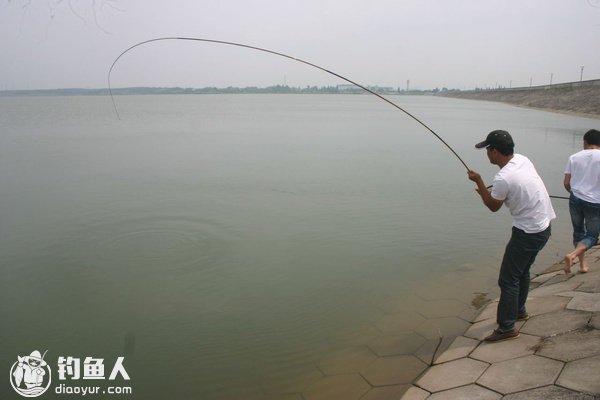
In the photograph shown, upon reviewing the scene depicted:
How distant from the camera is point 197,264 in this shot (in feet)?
21.4

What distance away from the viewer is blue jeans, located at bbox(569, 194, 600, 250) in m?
4.66

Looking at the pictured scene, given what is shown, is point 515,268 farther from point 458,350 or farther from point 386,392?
point 386,392

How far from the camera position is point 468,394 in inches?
122

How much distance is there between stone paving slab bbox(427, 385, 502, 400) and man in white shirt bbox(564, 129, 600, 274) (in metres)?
2.12

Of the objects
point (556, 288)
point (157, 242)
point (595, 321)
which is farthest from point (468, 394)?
point (157, 242)

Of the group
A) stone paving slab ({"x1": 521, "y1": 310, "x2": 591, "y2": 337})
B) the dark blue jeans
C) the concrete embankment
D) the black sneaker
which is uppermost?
the concrete embankment

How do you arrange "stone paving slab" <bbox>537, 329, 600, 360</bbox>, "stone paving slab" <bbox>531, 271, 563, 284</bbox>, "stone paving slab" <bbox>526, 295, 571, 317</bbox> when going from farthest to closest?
"stone paving slab" <bbox>531, 271, 563, 284</bbox>, "stone paving slab" <bbox>526, 295, 571, 317</bbox>, "stone paving slab" <bbox>537, 329, 600, 360</bbox>

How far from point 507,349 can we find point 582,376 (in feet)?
2.32

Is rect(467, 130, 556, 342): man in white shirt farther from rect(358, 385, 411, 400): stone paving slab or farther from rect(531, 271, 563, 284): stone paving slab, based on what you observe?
rect(531, 271, 563, 284): stone paving slab

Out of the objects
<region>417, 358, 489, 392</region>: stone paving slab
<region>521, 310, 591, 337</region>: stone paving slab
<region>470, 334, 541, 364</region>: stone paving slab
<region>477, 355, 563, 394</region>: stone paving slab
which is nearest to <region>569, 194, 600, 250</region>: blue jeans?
<region>521, 310, 591, 337</region>: stone paving slab

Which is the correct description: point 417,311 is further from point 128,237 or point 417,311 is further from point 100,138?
point 100,138

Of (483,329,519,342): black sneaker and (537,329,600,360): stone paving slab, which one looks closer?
(537,329,600,360): stone paving slab

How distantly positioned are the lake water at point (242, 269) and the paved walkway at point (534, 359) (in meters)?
0.48

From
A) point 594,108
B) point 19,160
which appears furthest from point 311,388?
point 594,108
